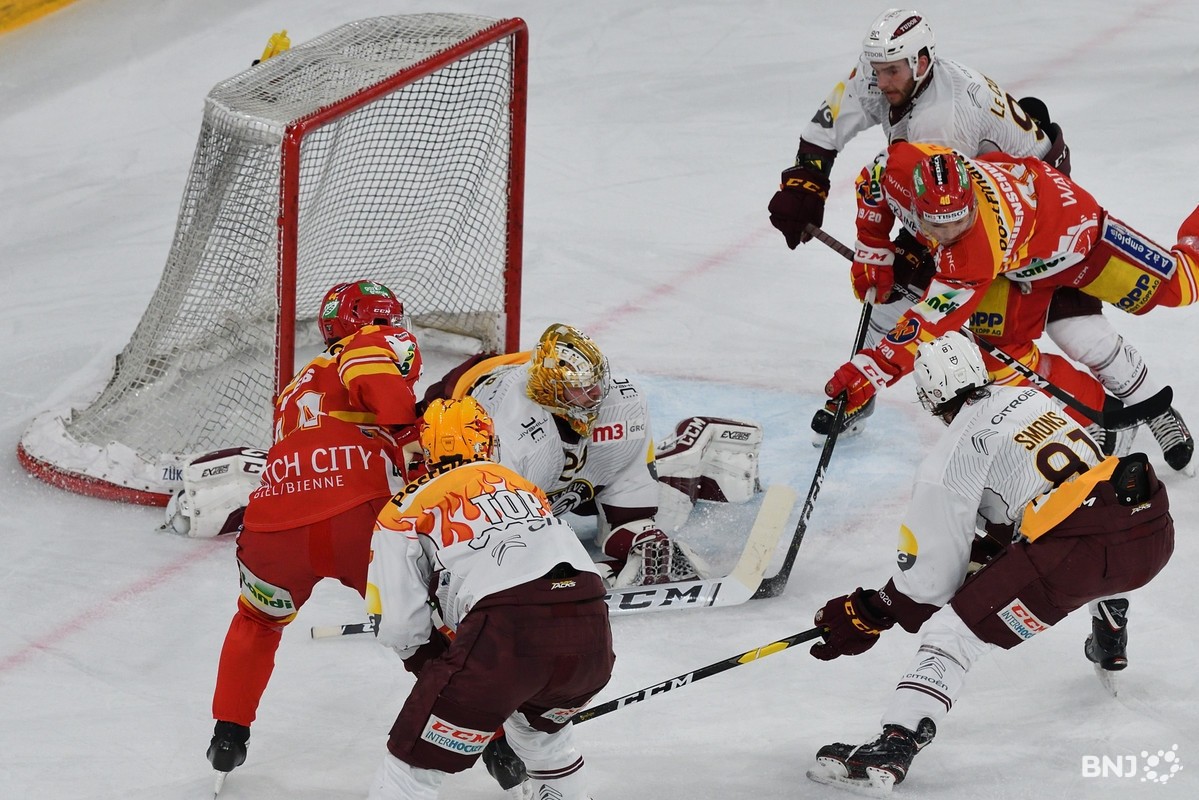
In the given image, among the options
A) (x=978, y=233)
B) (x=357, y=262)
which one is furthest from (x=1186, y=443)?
(x=357, y=262)

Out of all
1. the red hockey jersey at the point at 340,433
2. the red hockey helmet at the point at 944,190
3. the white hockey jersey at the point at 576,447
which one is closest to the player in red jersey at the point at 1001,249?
the red hockey helmet at the point at 944,190

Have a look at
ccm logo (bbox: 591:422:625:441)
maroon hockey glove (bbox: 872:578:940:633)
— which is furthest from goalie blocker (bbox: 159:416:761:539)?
maroon hockey glove (bbox: 872:578:940:633)

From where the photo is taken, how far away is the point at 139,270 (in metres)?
6.14

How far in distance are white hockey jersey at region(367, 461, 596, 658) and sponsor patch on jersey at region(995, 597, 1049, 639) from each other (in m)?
0.90

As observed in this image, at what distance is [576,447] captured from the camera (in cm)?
407

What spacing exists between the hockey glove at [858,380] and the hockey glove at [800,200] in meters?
0.71

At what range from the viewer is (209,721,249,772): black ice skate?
132 inches

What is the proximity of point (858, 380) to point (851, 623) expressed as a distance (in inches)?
40.4

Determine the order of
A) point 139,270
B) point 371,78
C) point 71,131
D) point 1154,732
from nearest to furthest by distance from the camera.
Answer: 1. point 1154,732
2. point 371,78
3. point 139,270
4. point 71,131

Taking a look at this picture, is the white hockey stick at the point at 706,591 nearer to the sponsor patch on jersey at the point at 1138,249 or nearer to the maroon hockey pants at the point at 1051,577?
the maroon hockey pants at the point at 1051,577

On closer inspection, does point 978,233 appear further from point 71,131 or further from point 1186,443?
point 71,131

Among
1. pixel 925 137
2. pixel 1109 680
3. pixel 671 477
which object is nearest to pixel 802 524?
pixel 671 477

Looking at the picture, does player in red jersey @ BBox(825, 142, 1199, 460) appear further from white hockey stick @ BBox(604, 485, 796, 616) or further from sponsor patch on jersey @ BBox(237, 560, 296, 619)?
sponsor patch on jersey @ BBox(237, 560, 296, 619)

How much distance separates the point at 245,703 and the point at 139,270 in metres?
3.14
